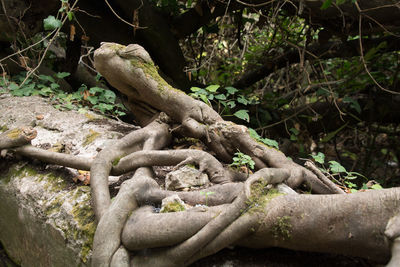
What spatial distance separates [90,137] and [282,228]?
186cm

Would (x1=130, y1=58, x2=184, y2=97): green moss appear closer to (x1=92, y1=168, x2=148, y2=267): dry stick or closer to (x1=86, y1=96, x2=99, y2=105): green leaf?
(x1=92, y1=168, x2=148, y2=267): dry stick

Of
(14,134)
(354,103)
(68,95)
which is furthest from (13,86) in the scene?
(354,103)

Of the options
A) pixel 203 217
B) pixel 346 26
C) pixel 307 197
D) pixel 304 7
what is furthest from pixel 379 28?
pixel 203 217

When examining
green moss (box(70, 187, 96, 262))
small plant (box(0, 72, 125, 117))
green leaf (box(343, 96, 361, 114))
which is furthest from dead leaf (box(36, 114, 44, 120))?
green leaf (box(343, 96, 361, 114))

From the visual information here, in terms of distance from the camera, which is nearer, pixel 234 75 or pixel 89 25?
pixel 89 25

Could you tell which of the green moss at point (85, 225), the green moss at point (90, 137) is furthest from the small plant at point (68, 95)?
the green moss at point (85, 225)

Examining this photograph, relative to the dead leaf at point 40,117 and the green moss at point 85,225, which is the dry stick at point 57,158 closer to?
the green moss at point 85,225

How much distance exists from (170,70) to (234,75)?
177cm

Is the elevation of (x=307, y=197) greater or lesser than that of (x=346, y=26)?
lesser

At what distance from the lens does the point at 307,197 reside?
1.73m

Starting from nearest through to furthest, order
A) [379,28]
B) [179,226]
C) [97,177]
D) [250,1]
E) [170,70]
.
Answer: [179,226] → [97,177] → [379,28] → [250,1] → [170,70]

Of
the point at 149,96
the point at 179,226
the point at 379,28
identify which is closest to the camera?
the point at 179,226

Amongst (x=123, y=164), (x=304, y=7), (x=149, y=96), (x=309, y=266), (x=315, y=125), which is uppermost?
(x=304, y=7)

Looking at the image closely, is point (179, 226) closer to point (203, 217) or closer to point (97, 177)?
point (203, 217)
